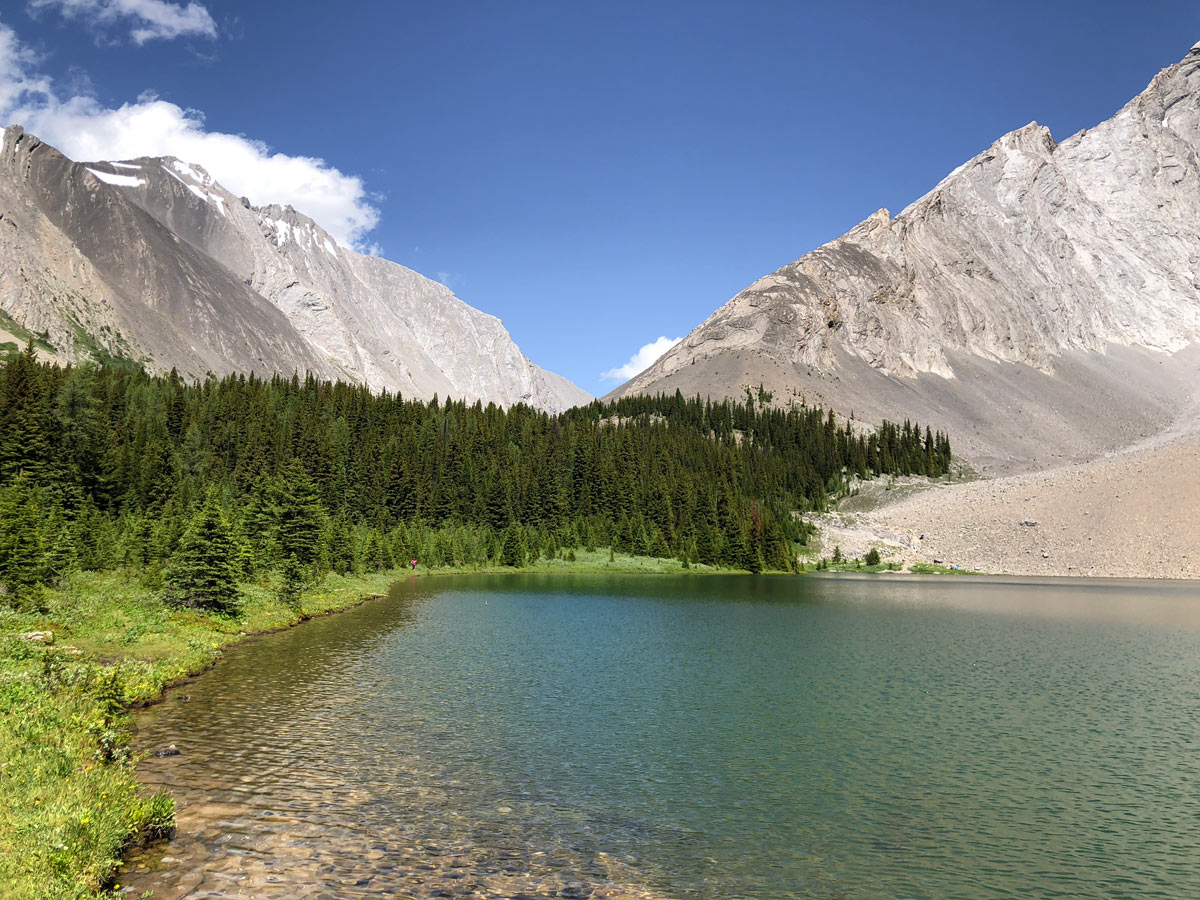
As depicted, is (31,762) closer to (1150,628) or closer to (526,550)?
(1150,628)

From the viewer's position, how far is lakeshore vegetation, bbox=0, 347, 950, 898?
16203 millimetres

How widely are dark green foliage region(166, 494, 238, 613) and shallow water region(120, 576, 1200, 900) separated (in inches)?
193

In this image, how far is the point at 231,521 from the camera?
52188mm

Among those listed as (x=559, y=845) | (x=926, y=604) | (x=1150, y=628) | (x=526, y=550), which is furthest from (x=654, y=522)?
(x=559, y=845)

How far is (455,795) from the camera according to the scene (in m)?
18.2

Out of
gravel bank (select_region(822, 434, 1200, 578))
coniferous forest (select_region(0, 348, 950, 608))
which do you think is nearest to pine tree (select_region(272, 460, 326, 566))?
coniferous forest (select_region(0, 348, 950, 608))

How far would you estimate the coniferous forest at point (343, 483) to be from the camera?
56.5 m

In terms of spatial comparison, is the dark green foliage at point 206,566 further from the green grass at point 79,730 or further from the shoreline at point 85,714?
the green grass at point 79,730

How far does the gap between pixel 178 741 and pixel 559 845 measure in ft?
43.5

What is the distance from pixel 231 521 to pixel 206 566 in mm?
9980

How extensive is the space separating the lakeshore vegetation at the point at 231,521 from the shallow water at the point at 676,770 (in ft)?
7.91

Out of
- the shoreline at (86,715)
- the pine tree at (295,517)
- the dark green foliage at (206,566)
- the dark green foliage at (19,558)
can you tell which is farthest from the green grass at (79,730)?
the pine tree at (295,517)

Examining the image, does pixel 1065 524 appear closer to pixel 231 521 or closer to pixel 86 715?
pixel 231 521

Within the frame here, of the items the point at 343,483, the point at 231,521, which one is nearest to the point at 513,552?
the point at 343,483
